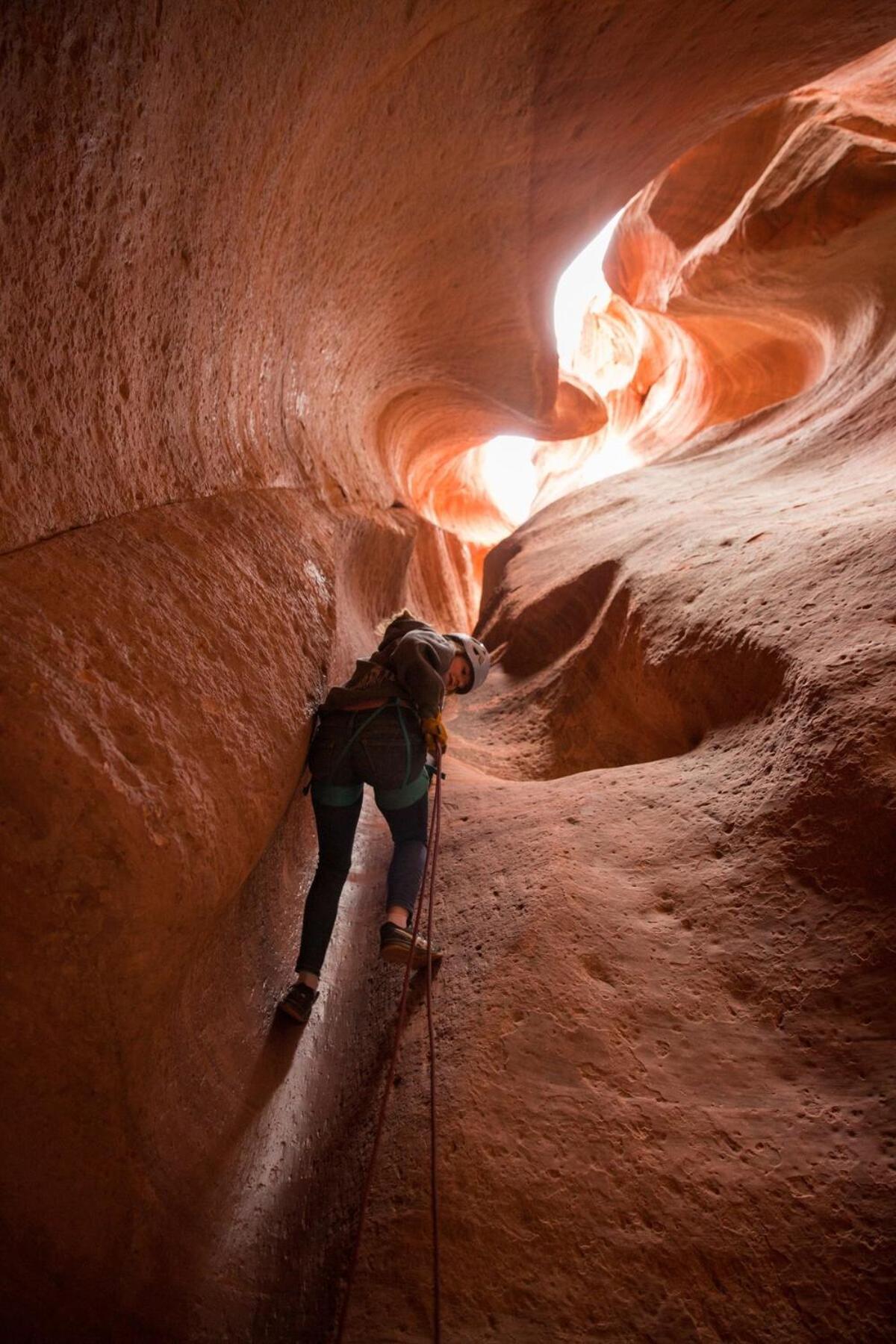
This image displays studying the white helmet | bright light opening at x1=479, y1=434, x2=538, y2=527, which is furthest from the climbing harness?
bright light opening at x1=479, y1=434, x2=538, y2=527

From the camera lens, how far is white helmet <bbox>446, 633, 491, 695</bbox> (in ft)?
13.4

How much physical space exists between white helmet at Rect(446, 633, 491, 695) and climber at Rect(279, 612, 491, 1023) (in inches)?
28.2

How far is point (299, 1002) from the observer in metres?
2.72

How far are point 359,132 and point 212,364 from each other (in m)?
1.52

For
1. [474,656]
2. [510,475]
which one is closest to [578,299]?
[510,475]

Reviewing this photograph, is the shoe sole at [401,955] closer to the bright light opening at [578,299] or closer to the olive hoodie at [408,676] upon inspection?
the olive hoodie at [408,676]

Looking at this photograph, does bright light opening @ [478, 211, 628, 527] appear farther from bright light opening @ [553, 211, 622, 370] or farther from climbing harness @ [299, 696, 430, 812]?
climbing harness @ [299, 696, 430, 812]

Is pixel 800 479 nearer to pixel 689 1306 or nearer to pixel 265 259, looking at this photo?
pixel 265 259

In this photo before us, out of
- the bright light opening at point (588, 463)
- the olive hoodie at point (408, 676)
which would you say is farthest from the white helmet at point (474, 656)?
the bright light opening at point (588, 463)

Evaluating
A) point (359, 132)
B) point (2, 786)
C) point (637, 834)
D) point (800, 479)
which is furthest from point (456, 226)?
point (2, 786)

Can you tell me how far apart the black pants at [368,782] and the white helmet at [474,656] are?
97cm

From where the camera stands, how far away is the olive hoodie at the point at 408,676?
318cm

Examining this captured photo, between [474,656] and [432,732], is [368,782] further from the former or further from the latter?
[474,656]

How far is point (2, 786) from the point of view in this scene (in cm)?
166
